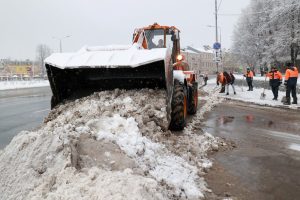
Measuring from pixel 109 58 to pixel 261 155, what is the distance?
333 cm

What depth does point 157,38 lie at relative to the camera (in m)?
9.15

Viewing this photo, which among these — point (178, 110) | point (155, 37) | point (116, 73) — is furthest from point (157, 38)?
point (178, 110)

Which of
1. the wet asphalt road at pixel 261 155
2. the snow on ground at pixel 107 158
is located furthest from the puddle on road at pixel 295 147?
the snow on ground at pixel 107 158

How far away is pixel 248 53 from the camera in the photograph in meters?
51.4

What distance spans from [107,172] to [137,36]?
18.4 feet

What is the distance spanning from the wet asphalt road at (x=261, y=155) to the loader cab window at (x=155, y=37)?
8.33 feet

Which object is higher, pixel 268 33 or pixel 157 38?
pixel 268 33

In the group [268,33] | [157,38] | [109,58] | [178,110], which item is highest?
[268,33]

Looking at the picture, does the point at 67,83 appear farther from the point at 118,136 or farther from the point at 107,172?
the point at 107,172

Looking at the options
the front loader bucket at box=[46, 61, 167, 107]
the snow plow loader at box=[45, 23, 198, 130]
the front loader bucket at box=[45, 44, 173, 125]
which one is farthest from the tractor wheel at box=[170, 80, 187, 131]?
the front loader bucket at box=[46, 61, 167, 107]

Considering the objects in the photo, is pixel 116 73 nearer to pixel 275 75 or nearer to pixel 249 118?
pixel 249 118

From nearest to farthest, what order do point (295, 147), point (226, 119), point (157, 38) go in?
point (295, 147) → point (157, 38) → point (226, 119)

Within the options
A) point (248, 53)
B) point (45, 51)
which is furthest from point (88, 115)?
point (45, 51)

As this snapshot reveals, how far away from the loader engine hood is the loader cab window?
1943 millimetres
